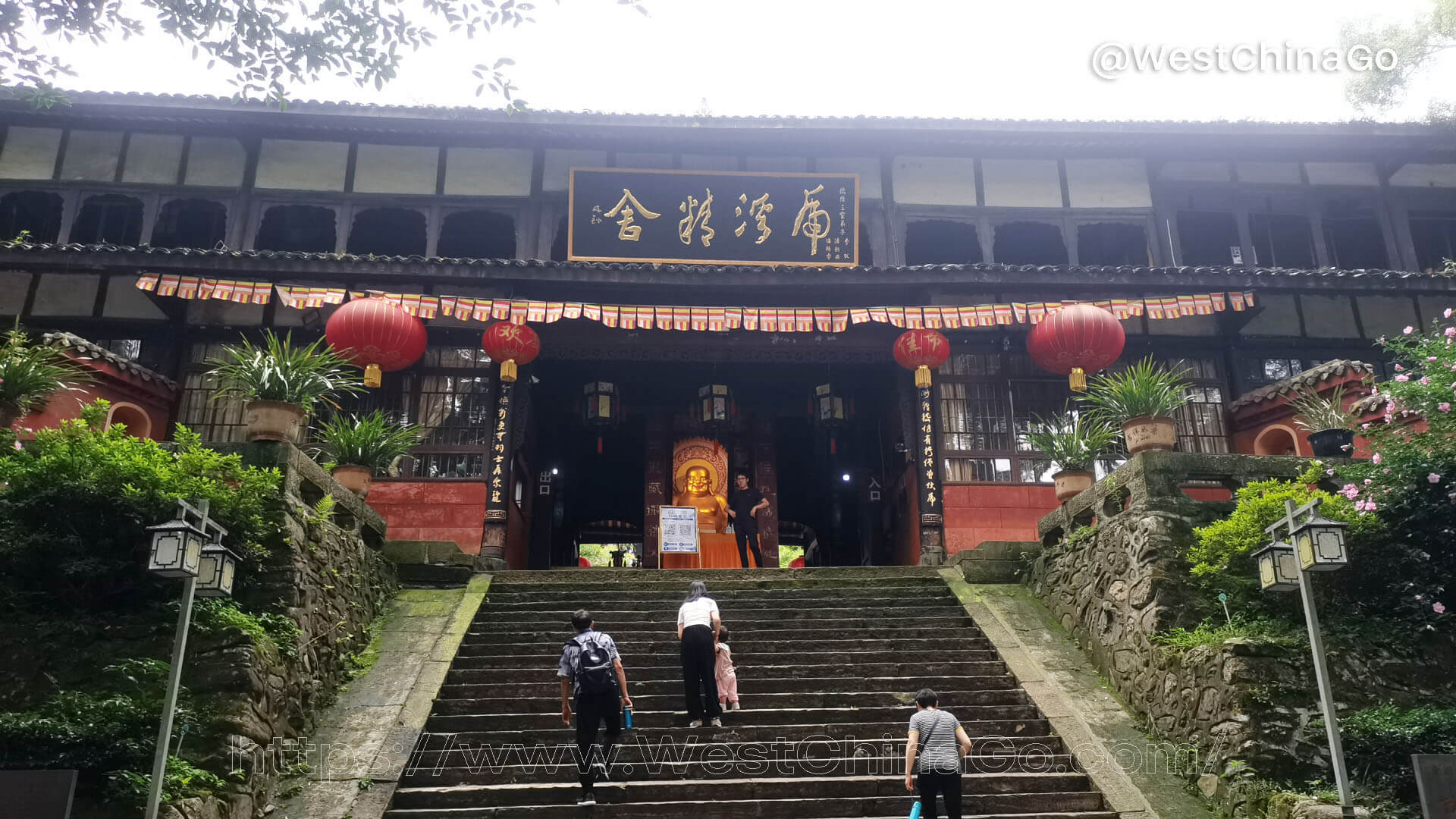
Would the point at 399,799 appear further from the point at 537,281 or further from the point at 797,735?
the point at 537,281

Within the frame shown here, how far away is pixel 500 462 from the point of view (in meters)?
14.0

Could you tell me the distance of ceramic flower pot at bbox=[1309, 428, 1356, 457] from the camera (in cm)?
1025

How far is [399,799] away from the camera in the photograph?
23.5 ft

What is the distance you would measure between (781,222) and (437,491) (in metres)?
6.16

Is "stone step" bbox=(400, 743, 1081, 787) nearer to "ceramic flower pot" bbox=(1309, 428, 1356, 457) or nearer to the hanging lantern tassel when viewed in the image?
"ceramic flower pot" bbox=(1309, 428, 1356, 457)

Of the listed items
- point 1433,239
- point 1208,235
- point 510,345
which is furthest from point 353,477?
A: point 1433,239

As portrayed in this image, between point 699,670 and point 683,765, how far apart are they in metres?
0.77

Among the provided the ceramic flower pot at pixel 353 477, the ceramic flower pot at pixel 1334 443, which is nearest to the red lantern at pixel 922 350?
the ceramic flower pot at pixel 1334 443

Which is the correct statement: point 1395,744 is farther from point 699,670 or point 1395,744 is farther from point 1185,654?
point 699,670

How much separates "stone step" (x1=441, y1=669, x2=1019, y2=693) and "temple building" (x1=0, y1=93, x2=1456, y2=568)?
4470mm

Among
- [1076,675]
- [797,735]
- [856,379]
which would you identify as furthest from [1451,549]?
[856,379]

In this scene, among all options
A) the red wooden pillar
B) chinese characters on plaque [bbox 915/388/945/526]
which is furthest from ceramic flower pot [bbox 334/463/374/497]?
chinese characters on plaque [bbox 915/388/945/526]

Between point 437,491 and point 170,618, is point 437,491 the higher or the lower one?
the higher one

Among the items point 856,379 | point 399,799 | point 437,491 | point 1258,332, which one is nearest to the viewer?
point 399,799
